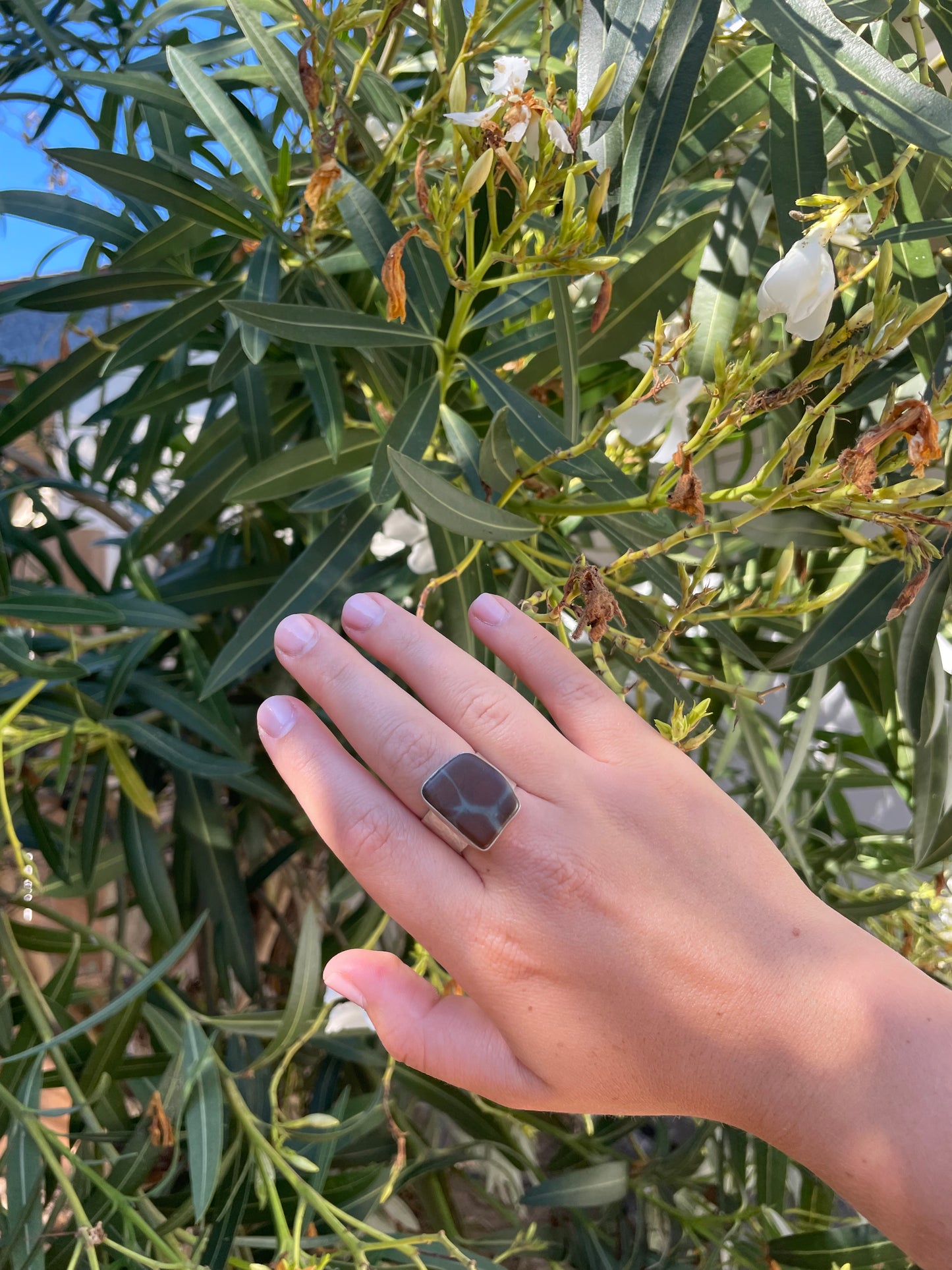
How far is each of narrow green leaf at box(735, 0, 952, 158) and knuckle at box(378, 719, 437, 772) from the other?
1.51 ft

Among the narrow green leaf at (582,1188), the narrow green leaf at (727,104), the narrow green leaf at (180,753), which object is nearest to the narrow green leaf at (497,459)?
the narrow green leaf at (727,104)

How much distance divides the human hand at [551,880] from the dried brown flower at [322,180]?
0.34 m

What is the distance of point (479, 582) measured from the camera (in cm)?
82

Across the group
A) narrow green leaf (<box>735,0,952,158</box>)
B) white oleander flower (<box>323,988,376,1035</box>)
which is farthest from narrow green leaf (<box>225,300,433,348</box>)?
white oleander flower (<box>323,988,376,1035</box>)

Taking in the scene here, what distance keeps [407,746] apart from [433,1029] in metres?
0.20

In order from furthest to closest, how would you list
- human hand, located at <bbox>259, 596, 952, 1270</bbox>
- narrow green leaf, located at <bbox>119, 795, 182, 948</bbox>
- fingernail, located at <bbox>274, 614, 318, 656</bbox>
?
narrow green leaf, located at <bbox>119, 795, 182, 948</bbox> → fingernail, located at <bbox>274, 614, 318, 656</bbox> → human hand, located at <bbox>259, 596, 952, 1270</bbox>

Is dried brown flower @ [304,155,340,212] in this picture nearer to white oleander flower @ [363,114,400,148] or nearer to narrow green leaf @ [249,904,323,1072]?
white oleander flower @ [363,114,400,148]

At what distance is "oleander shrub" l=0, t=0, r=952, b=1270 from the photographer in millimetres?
599

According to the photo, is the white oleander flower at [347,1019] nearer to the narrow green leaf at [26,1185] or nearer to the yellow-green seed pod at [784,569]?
the narrow green leaf at [26,1185]

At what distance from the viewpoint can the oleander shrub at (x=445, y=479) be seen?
1.96 ft

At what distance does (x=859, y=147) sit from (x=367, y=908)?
0.99 m

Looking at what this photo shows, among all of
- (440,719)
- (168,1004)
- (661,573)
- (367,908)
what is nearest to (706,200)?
(661,573)

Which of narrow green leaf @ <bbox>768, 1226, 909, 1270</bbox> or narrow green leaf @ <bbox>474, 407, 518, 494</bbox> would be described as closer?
narrow green leaf @ <bbox>474, 407, 518, 494</bbox>

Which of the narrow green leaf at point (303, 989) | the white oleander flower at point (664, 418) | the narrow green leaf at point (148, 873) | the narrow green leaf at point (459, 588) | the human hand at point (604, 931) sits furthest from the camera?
the narrow green leaf at point (148, 873)
